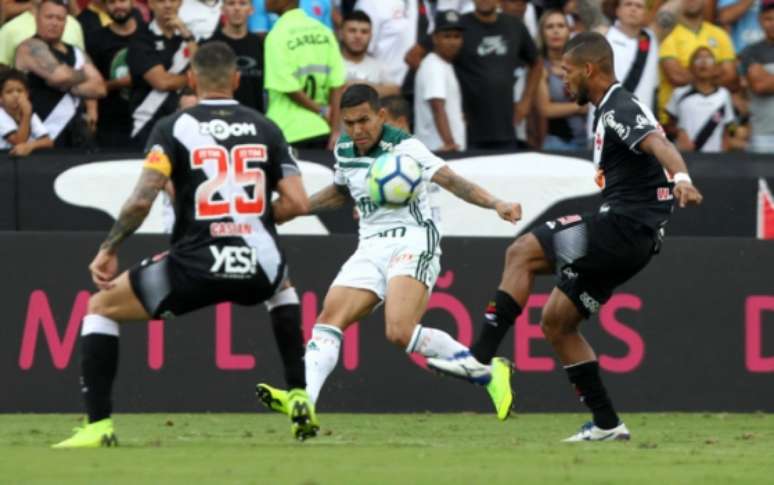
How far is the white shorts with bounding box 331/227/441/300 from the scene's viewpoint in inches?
435

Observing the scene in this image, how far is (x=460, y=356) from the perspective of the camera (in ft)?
35.3

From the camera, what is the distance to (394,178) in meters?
11.0

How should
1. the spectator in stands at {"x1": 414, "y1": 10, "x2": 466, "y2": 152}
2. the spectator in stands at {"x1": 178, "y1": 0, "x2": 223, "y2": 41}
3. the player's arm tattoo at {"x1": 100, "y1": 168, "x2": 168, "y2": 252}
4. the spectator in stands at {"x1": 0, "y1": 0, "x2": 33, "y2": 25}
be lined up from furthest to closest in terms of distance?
1. the spectator in stands at {"x1": 178, "y1": 0, "x2": 223, "y2": 41}
2. the spectator in stands at {"x1": 414, "y1": 10, "x2": 466, "y2": 152}
3. the spectator in stands at {"x1": 0, "y1": 0, "x2": 33, "y2": 25}
4. the player's arm tattoo at {"x1": 100, "y1": 168, "x2": 168, "y2": 252}

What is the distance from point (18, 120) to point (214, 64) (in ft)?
17.5

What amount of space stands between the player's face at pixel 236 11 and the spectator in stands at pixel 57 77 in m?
1.18

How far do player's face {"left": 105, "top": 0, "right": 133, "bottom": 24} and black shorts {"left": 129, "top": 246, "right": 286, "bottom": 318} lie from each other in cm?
602

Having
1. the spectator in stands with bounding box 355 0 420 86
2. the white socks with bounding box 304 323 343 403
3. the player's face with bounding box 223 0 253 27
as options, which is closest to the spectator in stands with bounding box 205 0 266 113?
the player's face with bounding box 223 0 253 27

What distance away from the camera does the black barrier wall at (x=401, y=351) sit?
46.4 feet

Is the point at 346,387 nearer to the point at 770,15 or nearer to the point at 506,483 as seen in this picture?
the point at 770,15

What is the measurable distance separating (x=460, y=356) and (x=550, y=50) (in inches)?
249

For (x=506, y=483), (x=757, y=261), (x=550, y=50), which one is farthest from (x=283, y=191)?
(x=550, y=50)

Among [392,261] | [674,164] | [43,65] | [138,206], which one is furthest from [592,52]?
[43,65]

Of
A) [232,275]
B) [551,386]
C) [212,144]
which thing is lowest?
[551,386]

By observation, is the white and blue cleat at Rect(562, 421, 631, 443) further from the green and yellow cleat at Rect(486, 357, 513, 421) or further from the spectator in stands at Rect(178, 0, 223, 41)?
the spectator in stands at Rect(178, 0, 223, 41)
